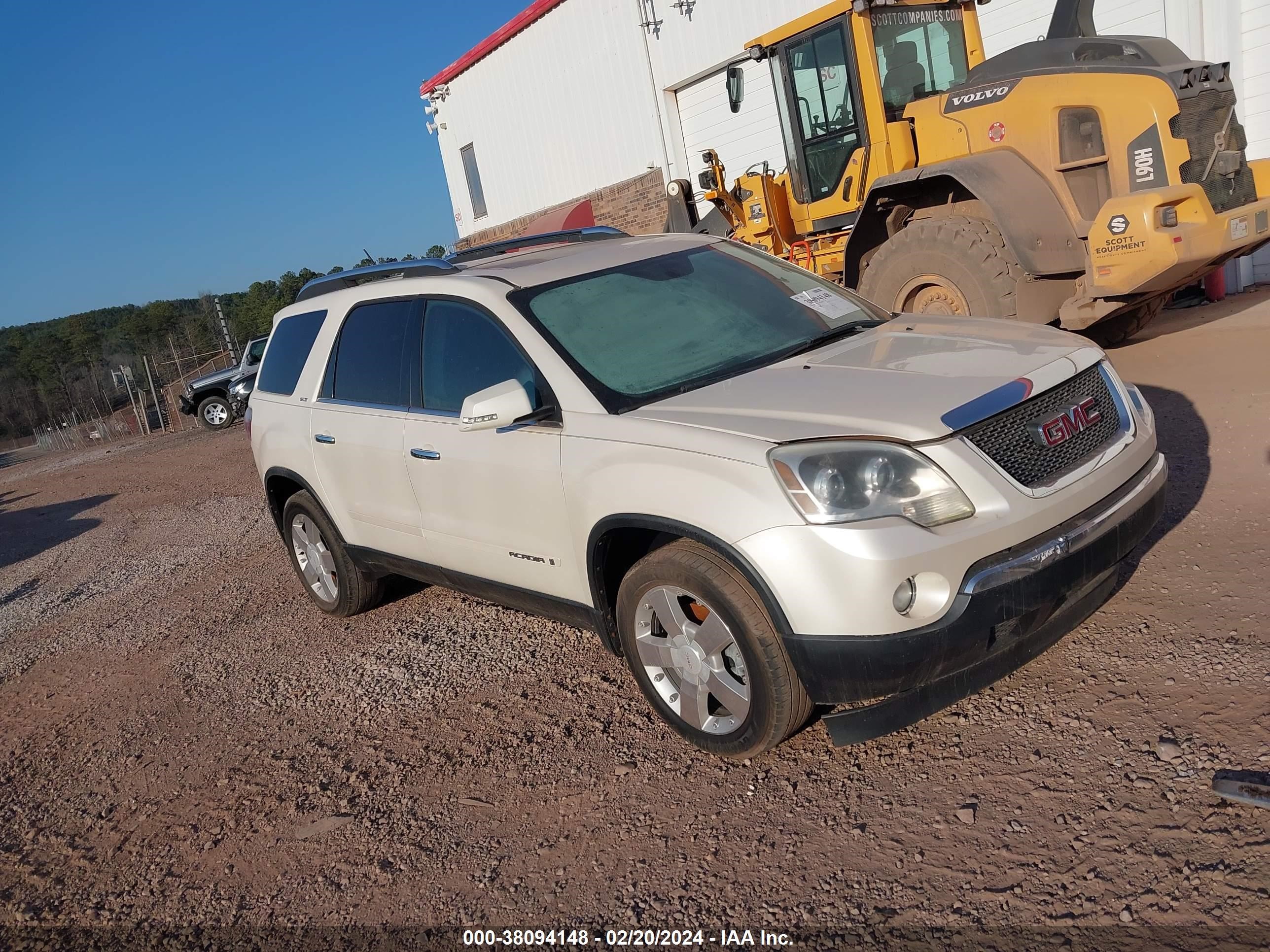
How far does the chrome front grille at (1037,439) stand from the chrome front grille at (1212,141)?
3.97 metres

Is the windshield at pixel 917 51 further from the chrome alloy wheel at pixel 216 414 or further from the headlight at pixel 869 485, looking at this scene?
the chrome alloy wheel at pixel 216 414

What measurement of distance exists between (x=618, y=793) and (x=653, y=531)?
934mm

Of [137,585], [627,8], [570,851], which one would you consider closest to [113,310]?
[627,8]

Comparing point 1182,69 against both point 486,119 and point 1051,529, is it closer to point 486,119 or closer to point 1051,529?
point 1051,529

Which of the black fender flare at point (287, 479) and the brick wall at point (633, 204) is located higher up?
the brick wall at point (633, 204)

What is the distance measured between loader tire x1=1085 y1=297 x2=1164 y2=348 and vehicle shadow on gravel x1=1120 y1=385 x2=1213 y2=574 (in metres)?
1.04

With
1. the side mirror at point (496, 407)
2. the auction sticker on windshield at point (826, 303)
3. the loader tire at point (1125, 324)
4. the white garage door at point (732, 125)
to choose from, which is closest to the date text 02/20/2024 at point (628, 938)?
the side mirror at point (496, 407)

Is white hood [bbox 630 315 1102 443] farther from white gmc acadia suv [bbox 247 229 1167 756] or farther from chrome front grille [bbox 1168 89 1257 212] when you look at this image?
chrome front grille [bbox 1168 89 1257 212]

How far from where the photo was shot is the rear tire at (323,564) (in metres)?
5.53

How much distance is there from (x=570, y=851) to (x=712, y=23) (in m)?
14.2

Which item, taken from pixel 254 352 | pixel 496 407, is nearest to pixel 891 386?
pixel 496 407

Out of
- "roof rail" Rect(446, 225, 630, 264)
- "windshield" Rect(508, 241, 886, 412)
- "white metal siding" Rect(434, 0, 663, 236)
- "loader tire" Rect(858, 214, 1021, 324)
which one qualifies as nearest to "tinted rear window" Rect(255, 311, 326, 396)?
"roof rail" Rect(446, 225, 630, 264)

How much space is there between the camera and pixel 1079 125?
22.8 ft

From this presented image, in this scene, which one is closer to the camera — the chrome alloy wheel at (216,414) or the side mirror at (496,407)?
the side mirror at (496,407)
